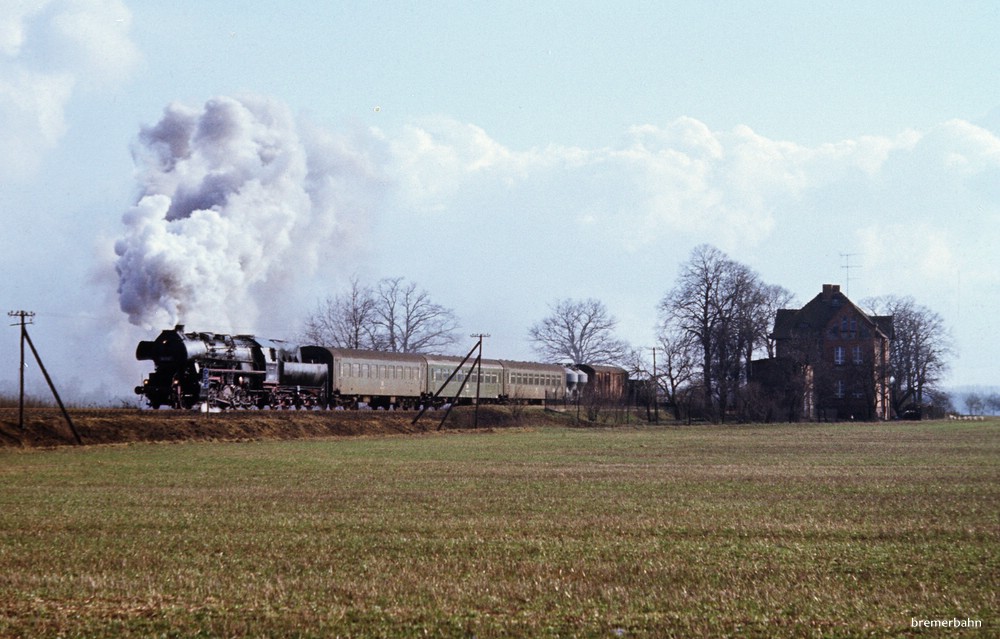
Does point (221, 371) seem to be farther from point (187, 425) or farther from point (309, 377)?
point (309, 377)

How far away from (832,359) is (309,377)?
63569 mm

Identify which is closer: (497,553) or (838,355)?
(497,553)

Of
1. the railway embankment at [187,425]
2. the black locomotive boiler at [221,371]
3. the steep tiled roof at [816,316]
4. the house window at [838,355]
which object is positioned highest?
the steep tiled roof at [816,316]

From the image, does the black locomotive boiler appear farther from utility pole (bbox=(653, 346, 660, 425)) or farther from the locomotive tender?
utility pole (bbox=(653, 346, 660, 425))

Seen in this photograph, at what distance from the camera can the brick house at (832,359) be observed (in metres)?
90.8

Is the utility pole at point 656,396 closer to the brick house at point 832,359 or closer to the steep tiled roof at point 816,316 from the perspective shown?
the brick house at point 832,359

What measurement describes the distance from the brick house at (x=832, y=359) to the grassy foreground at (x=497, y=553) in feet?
210

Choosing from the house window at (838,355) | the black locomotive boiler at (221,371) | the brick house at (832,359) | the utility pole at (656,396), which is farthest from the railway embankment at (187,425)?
the house window at (838,355)

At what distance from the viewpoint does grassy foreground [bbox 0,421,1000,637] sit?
9992 millimetres

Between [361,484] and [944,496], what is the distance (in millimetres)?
12780

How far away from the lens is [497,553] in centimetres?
Answer: 1375

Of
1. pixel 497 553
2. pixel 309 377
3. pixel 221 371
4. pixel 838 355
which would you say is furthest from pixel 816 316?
pixel 497 553

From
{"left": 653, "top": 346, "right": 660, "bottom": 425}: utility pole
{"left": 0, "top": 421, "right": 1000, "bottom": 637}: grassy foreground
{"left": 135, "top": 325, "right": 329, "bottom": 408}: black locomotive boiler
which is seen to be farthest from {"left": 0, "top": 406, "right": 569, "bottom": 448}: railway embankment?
{"left": 653, "top": 346, "right": 660, "bottom": 425}: utility pole

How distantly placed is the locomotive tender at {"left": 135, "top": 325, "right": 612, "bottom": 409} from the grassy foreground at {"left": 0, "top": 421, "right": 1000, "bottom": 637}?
20.1 meters
